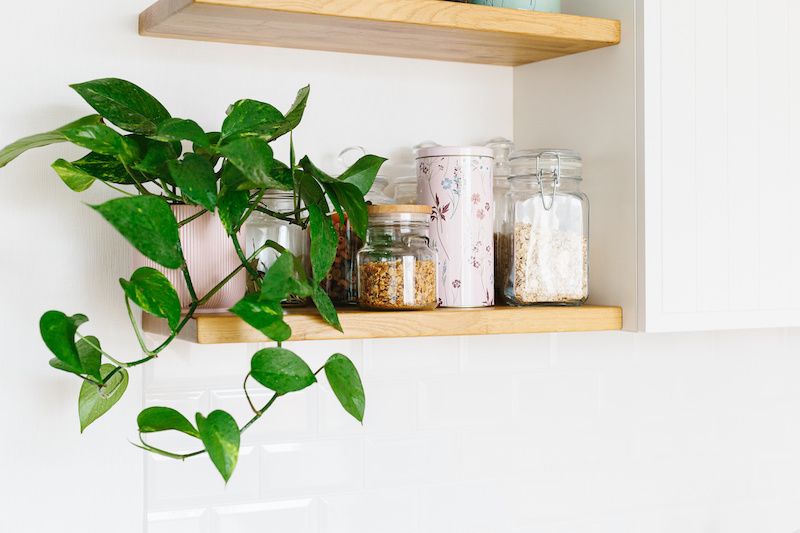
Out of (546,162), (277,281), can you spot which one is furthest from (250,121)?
(546,162)

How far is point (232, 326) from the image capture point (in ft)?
3.47

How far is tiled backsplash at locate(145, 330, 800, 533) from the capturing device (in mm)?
1376

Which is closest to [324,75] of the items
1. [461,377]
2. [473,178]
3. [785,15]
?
[473,178]

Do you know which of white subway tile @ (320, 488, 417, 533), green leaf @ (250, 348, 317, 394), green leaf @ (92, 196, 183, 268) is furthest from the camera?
white subway tile @ (320, 488, 417, 533)

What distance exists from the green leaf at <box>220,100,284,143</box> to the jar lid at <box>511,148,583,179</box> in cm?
42

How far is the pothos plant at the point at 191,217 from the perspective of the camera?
962mm

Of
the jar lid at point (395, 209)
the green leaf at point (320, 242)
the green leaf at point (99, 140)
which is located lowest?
the green leaf at point (320, 242)

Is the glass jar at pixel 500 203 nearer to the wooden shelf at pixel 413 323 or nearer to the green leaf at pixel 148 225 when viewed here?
the wooden shelf at pixel 413 323

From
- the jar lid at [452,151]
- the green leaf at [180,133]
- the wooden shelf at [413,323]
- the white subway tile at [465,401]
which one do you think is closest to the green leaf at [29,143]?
the green leaf at [180,133]

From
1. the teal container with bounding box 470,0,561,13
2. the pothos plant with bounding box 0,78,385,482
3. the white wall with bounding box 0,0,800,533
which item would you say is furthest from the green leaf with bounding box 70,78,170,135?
the teal container with bounding box 470,0,561,13

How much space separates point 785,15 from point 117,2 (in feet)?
3.14

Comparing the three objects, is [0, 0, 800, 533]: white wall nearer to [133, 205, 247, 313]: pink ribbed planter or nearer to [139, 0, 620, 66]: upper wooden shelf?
[139, 0, 620, 66]: upper wooden shelf

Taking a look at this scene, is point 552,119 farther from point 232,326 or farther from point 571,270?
point 232,326

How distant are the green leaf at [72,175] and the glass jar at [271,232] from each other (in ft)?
0.69
